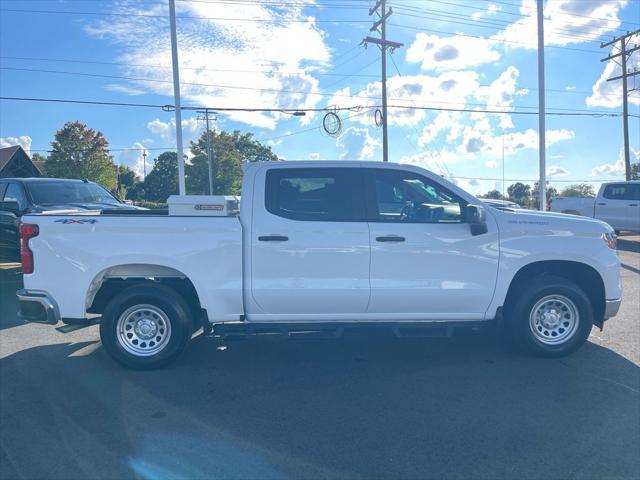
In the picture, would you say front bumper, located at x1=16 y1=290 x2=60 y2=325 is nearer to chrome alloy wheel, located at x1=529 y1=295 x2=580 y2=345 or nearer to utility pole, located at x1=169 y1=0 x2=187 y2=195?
chrome alloy wheel, located at x1=529 y1=295 x2=580 y2=345

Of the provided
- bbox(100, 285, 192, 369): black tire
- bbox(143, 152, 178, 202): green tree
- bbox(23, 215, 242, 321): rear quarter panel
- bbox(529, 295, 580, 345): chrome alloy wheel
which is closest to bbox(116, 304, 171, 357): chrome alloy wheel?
bbox(100, 285, 192, 369): black tire

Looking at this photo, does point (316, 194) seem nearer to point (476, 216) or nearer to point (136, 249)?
point (476, 216)

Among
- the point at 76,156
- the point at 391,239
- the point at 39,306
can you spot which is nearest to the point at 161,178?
the point at 76,156

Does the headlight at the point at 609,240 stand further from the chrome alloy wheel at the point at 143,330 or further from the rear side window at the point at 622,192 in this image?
the rear side window at the point at 622,192

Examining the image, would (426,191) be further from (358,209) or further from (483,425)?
(483,425)

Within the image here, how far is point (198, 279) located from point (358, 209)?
1714 millimetres

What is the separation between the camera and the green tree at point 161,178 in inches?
2834

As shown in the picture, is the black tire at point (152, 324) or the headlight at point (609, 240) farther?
the headlight at point (609, 240)

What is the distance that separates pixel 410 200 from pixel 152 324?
2907 mm

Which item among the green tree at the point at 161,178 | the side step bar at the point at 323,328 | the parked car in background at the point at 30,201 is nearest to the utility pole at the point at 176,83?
the parked car in background at the point at 30,201

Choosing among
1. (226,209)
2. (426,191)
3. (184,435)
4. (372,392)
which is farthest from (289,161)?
(184,435)

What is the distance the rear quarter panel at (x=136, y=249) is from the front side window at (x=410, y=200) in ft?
4.76

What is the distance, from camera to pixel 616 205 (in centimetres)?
1641

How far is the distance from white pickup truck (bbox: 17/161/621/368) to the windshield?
5482 mm
